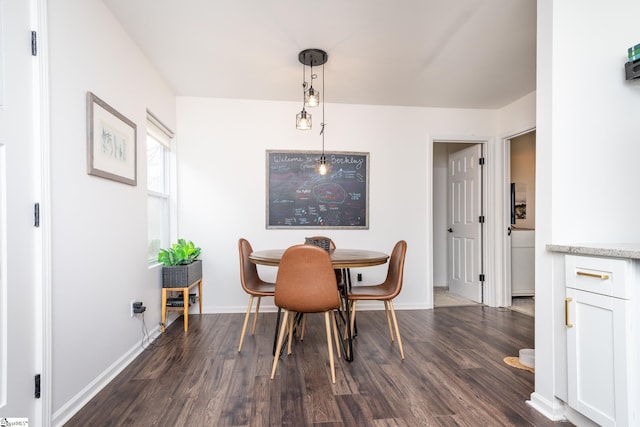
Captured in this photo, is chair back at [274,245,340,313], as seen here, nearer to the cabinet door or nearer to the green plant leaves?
the cabinet door

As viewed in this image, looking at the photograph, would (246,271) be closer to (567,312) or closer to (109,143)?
(109,143)

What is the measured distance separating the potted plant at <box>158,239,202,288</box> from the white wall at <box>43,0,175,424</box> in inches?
17.5

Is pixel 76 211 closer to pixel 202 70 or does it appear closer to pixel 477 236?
pixel 202 70

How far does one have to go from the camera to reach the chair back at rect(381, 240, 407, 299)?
8.78 feet

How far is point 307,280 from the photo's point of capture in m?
2.22

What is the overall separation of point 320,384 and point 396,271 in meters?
1.11

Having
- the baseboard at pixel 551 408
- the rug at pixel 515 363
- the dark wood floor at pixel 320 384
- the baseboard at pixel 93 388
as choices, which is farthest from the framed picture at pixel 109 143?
the rug at pixel 515 363

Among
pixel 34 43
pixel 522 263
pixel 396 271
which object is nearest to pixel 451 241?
pixel 522 263

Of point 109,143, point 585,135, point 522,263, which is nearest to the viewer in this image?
point 585,135

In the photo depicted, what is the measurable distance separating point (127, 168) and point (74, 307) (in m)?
1.11

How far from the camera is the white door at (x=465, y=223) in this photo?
446 cm

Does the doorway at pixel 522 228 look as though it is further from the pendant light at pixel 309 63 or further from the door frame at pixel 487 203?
the pendant light at pixel 309 63

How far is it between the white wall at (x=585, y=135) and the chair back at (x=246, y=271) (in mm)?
2089

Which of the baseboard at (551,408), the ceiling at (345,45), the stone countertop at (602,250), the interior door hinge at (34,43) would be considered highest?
the ceiling at (345,45)
